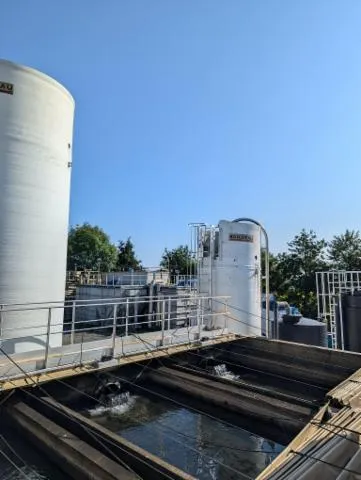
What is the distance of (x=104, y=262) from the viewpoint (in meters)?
45.2

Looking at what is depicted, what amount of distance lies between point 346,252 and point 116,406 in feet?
101

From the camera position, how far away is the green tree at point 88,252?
4384 centimetres

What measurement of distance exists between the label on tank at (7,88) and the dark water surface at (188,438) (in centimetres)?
649

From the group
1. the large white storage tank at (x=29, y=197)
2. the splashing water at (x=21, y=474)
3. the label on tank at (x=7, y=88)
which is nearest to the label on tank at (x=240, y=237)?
the large white storage tank at (x=29, y=197)

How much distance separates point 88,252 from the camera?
44125 mm

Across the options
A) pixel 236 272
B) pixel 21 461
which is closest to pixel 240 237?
pixel 236 272

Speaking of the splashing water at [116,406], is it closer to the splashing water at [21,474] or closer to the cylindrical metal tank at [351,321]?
the splashing water at [21,474]

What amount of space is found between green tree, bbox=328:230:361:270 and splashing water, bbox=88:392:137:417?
28.9m

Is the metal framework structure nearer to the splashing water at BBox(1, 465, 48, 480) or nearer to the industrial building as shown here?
the industrial building

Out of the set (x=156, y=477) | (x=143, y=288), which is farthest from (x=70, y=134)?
(x=143, y=288)

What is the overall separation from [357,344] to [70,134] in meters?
9.56

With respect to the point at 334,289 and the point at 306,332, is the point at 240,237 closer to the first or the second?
the point at 334,289

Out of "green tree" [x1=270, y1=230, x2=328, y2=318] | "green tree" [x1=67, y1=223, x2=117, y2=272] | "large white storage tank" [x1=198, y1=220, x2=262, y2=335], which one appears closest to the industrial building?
"large white storage tank" [x1=198, y1=220, x2=262, y2=335]

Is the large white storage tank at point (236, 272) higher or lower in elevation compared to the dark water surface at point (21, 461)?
higher
